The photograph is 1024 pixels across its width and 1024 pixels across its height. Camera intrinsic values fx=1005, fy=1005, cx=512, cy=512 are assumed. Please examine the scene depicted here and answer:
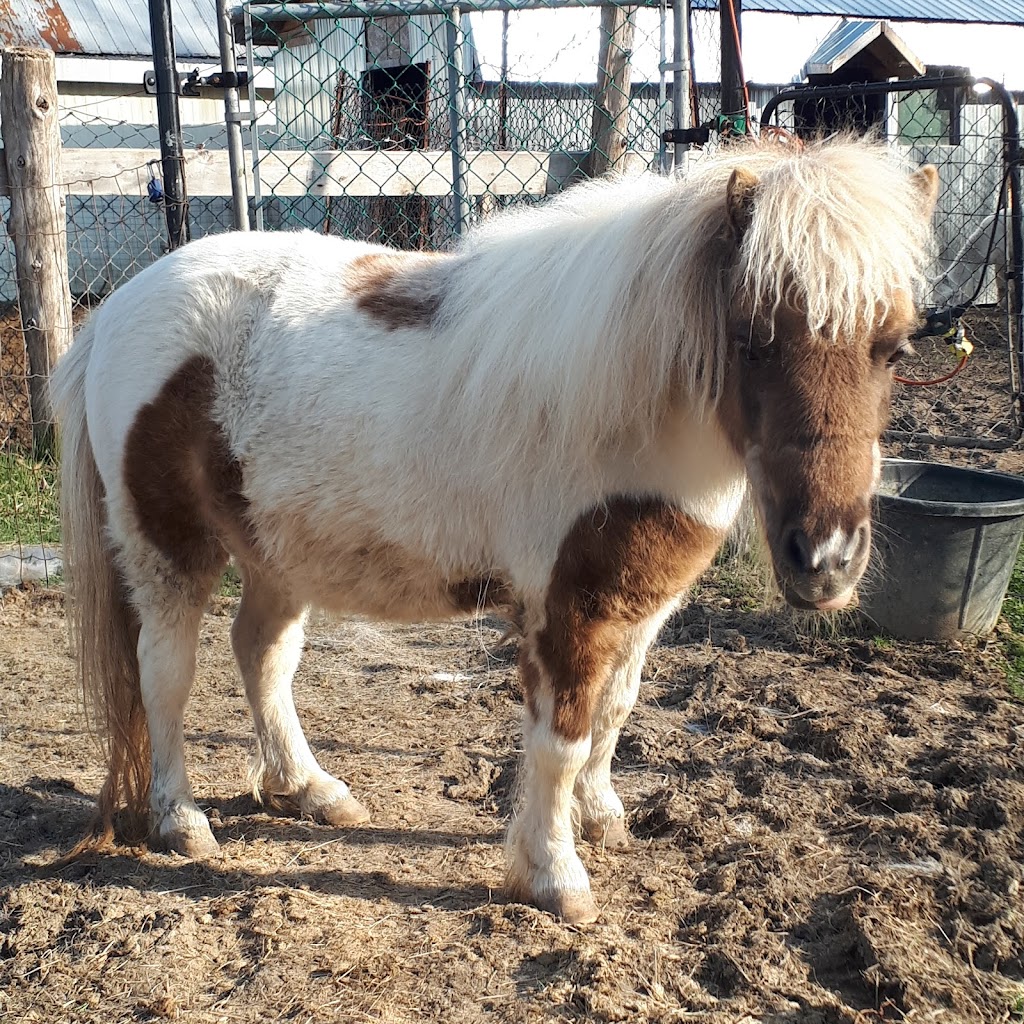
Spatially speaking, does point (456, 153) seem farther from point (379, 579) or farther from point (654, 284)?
point (654, 284)

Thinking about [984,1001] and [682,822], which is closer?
[984,1001]

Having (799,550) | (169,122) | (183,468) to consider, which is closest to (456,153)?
(169,122)

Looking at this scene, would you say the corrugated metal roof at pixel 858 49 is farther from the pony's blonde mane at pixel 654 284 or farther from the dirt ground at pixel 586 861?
the pony's blonde mane at pixel 654 284

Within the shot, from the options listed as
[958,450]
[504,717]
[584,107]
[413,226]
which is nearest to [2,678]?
[504,717]

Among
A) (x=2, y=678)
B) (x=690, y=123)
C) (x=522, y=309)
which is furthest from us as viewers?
(x=690, y=123)

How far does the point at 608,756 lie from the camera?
9.82 ft

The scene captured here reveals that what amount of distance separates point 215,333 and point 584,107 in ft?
24.9

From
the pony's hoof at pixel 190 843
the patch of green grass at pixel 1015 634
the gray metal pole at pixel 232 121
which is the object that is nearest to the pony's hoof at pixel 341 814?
the pony's hoof at pixel 190 843

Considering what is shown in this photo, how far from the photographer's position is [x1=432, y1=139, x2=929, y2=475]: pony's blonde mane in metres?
2.00

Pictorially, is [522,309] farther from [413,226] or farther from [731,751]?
[413,226]

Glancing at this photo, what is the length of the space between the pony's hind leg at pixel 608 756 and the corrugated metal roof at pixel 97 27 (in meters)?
12.4

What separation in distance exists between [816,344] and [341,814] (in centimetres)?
212

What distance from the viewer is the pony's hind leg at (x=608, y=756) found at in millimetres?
2787

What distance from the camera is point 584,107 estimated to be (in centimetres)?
955
